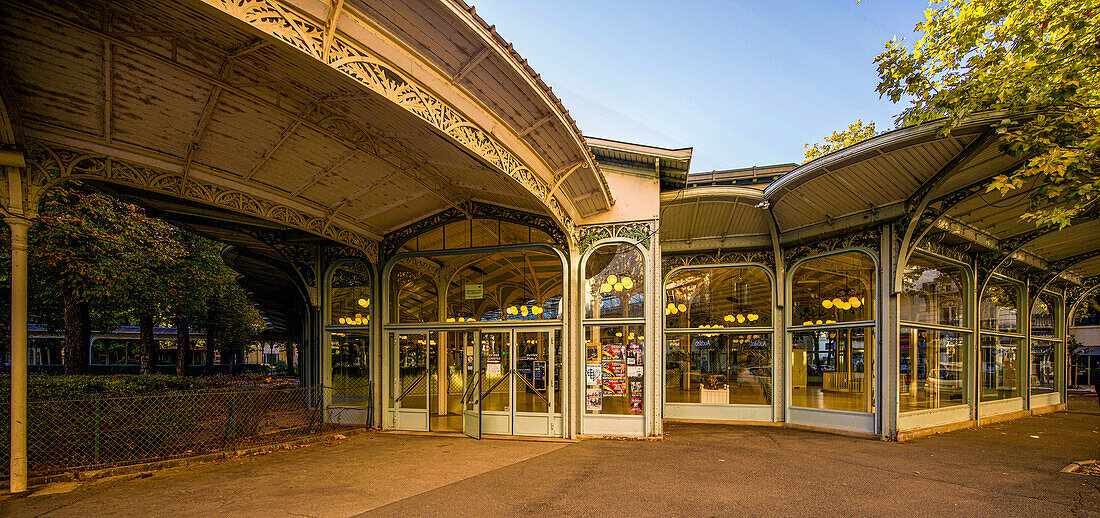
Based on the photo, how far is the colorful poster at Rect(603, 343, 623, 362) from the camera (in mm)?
9859

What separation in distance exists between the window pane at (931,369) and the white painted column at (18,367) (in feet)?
42.8

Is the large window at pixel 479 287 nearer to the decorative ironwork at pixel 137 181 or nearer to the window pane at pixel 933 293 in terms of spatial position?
the decorative ironwork at pixel 137 181

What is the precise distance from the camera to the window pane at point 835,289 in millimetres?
10664

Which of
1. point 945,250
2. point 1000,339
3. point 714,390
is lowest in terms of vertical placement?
point 714,390

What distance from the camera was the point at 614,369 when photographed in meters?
9.84

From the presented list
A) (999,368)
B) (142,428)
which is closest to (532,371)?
(142,428)

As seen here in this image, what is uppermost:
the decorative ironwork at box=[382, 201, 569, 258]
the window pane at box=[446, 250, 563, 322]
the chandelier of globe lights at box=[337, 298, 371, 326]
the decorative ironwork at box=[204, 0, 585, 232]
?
the decorative ironwork at box=[204, 0, 585, 232]

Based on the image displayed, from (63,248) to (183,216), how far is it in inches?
138

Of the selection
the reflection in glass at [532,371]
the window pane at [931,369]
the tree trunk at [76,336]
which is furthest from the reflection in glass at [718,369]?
the tree trunk at [76,336]

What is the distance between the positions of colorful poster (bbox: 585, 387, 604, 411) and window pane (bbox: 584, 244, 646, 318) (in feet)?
4.53

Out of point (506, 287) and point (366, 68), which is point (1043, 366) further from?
point (366, 68)

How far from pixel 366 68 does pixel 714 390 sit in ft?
34.1

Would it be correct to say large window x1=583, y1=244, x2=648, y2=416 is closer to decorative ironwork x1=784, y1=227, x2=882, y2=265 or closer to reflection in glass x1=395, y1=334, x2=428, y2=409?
reflection in glass x1=395, y1=334, x2=428, y2=409

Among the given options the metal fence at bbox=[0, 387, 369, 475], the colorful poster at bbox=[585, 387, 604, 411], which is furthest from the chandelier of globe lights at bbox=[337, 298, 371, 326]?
the colorful poster at bbox=[585, 387, 604, 411]
